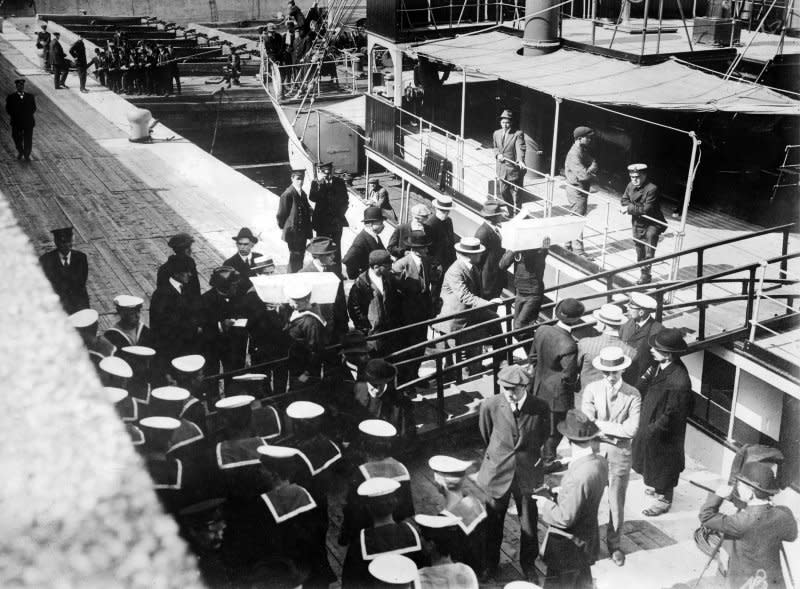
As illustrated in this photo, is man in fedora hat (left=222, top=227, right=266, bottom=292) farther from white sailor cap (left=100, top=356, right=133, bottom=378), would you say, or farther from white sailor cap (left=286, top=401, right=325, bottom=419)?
white sailor cap (left=286, top=401, right=325, bottom=419)

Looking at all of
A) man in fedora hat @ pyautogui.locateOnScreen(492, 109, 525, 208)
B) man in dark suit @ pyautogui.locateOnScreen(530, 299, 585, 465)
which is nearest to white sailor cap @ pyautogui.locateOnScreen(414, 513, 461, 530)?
man in dark suit @ pyautogui.locateOnScreen(530, 299, 585, 465)

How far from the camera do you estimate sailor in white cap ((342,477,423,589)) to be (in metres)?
4.71

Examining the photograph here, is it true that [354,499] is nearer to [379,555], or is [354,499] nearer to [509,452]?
[379,555]

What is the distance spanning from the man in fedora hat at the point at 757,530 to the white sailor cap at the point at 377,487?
195 cm

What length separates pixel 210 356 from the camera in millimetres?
7898

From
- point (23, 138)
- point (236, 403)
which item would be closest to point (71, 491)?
point (236, 403)

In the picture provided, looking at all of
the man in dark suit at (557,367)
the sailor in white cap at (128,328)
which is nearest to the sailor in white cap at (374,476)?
the man in dark suit at (557,367)

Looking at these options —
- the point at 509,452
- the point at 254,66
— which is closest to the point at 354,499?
the point at 509,452

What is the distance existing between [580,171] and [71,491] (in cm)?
843

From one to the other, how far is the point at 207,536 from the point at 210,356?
298 cm

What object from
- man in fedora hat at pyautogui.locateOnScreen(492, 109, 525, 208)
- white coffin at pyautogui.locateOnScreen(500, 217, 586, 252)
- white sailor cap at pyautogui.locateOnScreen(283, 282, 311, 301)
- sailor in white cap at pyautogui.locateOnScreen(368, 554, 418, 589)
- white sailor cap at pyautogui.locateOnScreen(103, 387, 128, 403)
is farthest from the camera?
man in fedora hat at pyautogui.locateOnScreen(492, 109, 525, 208)

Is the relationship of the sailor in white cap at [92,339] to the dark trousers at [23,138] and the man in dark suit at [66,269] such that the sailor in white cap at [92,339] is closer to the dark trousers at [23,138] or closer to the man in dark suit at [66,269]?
the man in dark suit at [66,269]

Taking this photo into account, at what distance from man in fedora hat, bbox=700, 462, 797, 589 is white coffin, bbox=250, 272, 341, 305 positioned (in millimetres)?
3950

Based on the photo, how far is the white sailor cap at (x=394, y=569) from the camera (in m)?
4.31
